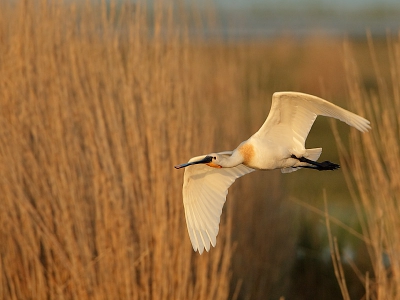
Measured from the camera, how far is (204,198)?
3.98 meters

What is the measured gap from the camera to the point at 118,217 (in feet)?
13.3

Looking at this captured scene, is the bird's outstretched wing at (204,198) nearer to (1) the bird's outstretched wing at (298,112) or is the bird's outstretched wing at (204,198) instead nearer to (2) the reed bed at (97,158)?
(2) the reed bed at (97,158)

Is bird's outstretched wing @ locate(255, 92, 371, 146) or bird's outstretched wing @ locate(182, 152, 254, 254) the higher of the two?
bird's outstretched wing @ locate(255, 92, 371, 146)

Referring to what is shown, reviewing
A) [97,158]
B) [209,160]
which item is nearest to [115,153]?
[97,158]

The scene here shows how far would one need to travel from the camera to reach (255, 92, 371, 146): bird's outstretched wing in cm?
356

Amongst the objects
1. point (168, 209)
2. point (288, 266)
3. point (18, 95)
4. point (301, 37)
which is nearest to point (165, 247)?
point (168, 209)

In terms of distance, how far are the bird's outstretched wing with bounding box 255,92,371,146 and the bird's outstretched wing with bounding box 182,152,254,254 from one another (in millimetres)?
381

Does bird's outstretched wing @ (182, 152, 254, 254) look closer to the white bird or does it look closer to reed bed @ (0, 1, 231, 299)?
the white bird

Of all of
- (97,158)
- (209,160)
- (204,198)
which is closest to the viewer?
(209,160)

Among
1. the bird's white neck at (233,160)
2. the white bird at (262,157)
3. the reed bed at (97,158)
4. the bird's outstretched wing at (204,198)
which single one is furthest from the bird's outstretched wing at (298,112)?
the reed bed at (97,158)

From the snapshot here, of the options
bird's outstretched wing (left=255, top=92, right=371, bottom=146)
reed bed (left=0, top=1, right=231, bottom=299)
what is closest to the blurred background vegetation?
reed bed (left=0, top=1, right=231, bottom=299)

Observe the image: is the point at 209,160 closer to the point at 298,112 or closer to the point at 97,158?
the point at 298,112

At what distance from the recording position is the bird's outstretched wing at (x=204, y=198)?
149 inches

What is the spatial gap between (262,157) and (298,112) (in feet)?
1.16
